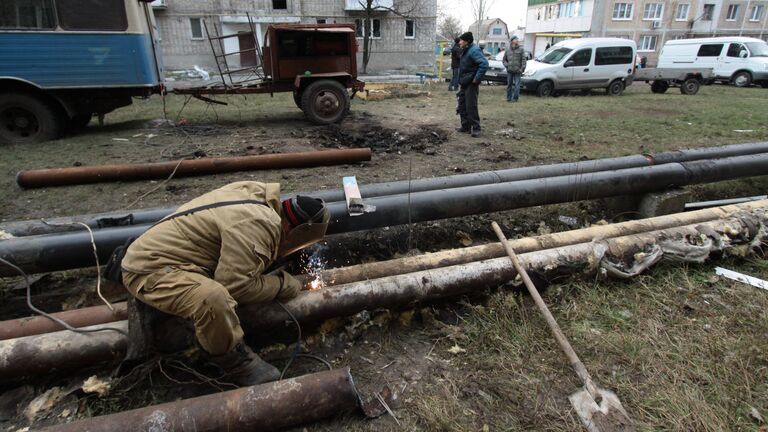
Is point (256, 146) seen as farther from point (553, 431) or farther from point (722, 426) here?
point (722, 426)

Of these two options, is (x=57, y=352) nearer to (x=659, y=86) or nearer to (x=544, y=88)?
(x=544, y=88)

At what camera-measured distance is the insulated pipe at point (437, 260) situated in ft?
7.55

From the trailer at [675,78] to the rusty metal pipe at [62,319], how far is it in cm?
1636

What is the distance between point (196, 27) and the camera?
21.4 m

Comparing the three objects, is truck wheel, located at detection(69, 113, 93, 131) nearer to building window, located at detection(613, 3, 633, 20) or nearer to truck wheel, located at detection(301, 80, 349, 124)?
truck wheel, located at detection(301, 80, 349, 124)

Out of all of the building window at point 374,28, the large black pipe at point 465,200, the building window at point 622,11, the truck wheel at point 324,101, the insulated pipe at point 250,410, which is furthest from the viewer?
the building window at point 622,11

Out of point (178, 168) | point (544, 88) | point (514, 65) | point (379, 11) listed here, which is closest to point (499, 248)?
point (178, 168)

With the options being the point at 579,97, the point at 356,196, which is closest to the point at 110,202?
the point at 356,196

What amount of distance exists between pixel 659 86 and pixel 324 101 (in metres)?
12.7

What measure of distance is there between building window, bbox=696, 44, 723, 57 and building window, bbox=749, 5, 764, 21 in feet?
91.1

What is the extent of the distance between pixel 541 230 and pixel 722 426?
7.38ft

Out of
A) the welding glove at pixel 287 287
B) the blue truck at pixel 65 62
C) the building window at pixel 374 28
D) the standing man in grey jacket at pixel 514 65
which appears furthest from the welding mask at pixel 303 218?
the building window at pixel 374 28

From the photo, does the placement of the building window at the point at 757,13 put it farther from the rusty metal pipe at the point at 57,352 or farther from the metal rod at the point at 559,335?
the rusty metal pipe at the point at 57,352

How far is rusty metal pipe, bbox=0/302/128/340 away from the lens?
225 centimetres
